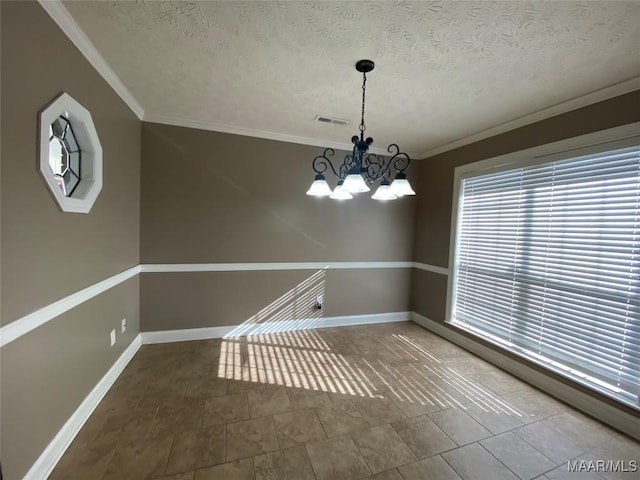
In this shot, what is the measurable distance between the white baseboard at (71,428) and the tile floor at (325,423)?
0.16 feet

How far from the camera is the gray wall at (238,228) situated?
308cm

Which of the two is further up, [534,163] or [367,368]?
[534,163]

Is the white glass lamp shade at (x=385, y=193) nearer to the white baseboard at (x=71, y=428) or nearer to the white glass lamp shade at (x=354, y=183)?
the white glass lamp shade at (x=354, y=183)

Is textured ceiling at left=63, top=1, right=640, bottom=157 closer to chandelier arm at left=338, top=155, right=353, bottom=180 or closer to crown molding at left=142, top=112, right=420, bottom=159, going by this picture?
crown molding at left=142, top=112, right=420, bottom=159

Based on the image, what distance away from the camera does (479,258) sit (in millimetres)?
3250

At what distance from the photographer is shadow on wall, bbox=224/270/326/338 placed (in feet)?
11.5

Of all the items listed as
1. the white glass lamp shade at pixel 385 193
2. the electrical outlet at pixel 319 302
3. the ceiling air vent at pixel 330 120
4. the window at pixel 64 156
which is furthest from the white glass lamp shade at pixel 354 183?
the electrical outlet at pixel 319 302

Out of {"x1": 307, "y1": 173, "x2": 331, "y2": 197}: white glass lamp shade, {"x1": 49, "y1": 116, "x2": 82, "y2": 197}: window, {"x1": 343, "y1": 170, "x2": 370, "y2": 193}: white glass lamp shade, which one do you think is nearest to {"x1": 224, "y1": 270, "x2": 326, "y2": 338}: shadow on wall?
{"x1": 307, "y1": 173, "x2": 331, "y2": 197}: white glass lamp shade

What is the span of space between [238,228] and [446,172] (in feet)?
9.68

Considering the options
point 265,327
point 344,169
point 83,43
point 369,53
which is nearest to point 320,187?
point 344,169

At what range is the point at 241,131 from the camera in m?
3.30

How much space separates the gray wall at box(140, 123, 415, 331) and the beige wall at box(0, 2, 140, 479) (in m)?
0.88

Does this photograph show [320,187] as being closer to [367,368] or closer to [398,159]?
[398,159]

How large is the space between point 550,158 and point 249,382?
353 cm
